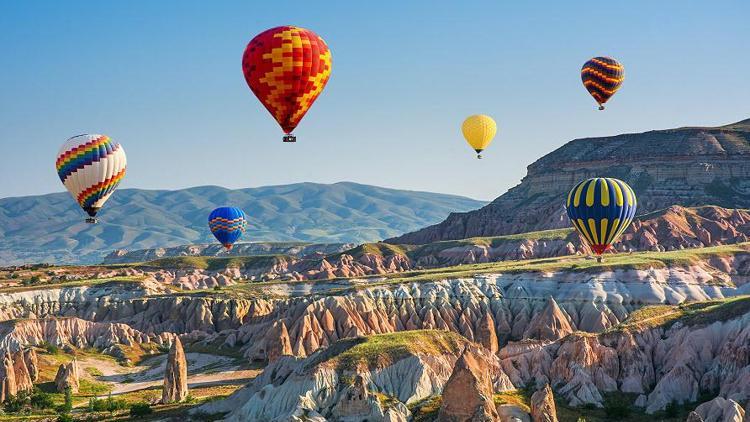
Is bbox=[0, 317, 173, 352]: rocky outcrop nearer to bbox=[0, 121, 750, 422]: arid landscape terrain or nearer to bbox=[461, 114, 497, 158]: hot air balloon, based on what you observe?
bbox=[0, 121, 750, 422]: arid landscape terrain

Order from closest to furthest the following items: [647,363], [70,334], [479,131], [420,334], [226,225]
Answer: [420,334], [647,363], [70,334], [479,131], [226,225]

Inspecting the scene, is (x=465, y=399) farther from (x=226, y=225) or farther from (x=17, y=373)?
(x=226, y=225)

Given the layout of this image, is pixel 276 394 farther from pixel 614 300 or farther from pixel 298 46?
pixel 614 300

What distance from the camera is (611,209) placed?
9644cm

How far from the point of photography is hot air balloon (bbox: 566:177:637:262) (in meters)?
96.6

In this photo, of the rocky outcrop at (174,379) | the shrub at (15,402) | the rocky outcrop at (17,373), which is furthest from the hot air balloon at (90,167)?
the rocky outcrop at (174,379)

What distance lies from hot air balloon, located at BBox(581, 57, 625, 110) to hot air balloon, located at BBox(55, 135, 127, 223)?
67.5 metres

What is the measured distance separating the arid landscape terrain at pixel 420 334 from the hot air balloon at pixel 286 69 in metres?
21.4

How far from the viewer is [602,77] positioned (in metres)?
138

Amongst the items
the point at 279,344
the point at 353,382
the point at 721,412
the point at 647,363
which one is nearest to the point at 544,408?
the point at 721,412

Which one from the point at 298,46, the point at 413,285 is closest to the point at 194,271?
the point at 413,285

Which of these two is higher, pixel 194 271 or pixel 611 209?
pixel 611 209

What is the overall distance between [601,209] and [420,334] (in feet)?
111

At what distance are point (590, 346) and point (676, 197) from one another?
132 metres
